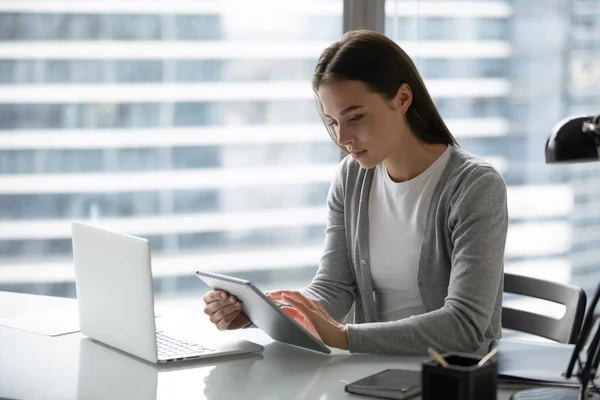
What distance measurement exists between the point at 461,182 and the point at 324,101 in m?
0.36

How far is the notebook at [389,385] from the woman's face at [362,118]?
25.3 inches

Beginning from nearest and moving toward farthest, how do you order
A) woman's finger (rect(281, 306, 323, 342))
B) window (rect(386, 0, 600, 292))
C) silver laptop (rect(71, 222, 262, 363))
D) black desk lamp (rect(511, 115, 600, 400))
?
1. black desk lamp (rect(511, 115, 600, 400))
2. silver laptop (rect(71, 222, 262, 363))
3. woman's finger (rect(281, 306, 323, 342))
4. window (rect(386, 0, 600, 292))

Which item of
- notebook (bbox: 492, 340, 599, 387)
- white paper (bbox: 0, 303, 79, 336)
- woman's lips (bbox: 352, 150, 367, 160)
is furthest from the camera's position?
woman's lips (bbox: 352, 150, 367, 160)

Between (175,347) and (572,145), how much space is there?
0.86 m

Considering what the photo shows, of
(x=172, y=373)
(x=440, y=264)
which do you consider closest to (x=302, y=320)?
(x=172, y=373)

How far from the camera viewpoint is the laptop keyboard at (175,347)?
5.78 feet

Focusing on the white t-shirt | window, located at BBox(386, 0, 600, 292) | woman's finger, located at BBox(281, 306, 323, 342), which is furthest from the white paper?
window, located at BBox(386, 0, 600, 292)

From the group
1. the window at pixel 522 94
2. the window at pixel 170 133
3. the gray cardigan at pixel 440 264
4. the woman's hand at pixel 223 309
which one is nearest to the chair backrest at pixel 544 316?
the gray cardigan at pixel 440 264

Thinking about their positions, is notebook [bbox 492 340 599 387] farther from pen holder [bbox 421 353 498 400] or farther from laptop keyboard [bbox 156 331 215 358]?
laptop keyboard [bbox 156 331 215 358]

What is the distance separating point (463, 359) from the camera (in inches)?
53.6

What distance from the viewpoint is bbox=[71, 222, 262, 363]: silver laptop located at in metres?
1.66

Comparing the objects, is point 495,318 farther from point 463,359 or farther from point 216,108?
point 216,108

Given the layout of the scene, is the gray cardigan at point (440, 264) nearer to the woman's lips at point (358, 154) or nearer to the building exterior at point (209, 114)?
the woman's lips at point (358, 154)

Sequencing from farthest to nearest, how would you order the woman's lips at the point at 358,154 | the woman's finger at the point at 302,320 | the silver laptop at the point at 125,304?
the woman's lips at the point at 358,154, the woman's finger at the point at 302,320, the silver laptop at the point at 125,304
